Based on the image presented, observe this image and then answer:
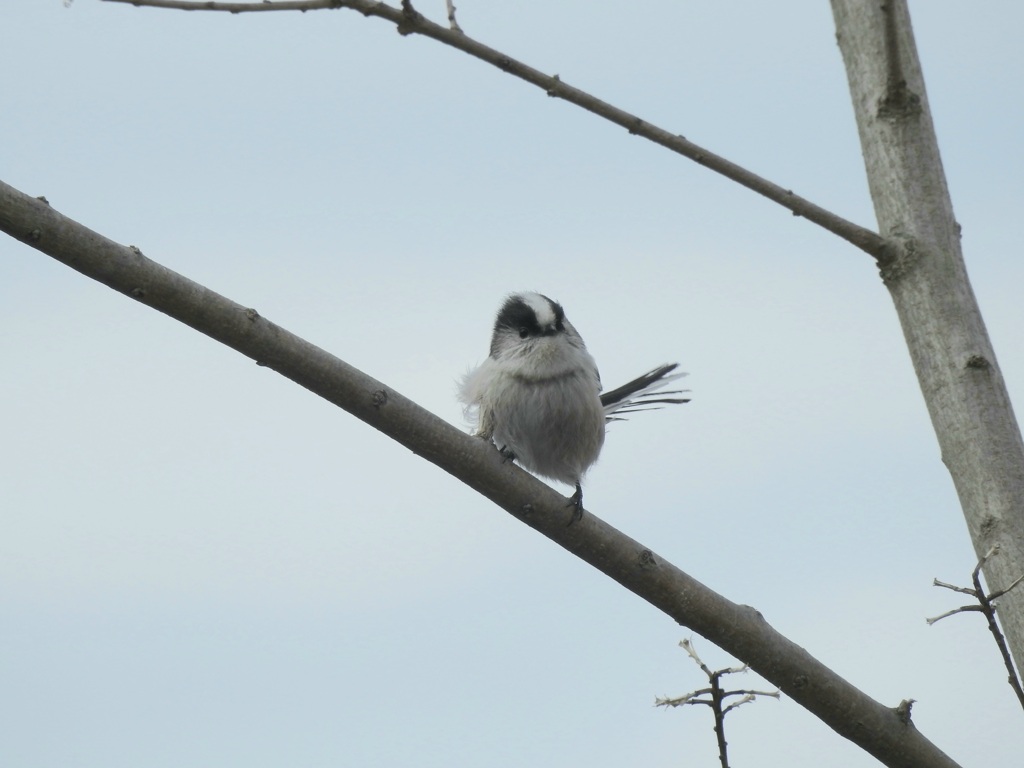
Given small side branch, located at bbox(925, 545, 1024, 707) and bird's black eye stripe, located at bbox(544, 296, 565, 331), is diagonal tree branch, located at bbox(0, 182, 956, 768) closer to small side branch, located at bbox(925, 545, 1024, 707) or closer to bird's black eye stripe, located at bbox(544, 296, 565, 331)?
A: small side branch, located at bbox(925, 545, 1024, 707)

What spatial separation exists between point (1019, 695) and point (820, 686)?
0.65m

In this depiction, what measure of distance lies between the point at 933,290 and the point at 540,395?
1.97m

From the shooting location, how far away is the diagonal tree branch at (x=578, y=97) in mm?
3117

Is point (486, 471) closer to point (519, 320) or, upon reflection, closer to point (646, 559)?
point (646, 559)

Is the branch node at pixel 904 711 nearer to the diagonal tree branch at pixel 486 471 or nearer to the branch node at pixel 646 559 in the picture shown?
the diagonal tree branch at pixel 486 471

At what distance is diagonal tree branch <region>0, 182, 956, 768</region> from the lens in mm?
2654

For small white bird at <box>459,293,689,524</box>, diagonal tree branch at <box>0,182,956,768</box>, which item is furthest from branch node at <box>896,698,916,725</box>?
small white bird at <box>459,293,689,524</box>

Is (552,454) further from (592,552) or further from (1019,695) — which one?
(1019,695)

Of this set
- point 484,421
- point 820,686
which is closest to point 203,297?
point 820,686

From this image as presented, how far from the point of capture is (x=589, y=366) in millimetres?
5031

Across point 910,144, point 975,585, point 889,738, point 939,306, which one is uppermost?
point 910,144

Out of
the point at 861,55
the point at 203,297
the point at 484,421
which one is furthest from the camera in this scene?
the point at 484,421

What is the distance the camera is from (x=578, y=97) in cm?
330

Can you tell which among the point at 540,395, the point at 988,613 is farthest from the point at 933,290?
the point at 540,395
